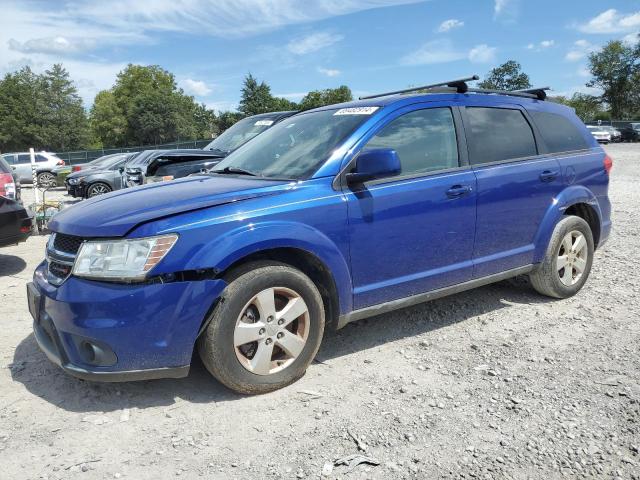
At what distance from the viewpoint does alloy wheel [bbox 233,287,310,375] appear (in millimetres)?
3020

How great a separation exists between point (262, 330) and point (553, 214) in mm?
2810

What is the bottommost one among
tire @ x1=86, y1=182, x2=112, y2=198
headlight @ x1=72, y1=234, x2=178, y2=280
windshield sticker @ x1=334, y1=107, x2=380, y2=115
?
tire @ x1=86, y1=182, x2=112, y2=198

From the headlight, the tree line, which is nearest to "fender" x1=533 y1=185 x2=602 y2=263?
the headlight

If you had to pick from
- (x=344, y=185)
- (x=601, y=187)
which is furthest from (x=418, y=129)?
(x=601, y=187)

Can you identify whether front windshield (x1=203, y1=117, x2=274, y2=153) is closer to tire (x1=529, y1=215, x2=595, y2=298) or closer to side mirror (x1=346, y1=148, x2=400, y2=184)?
tire (x1=529, y1=215, x2=595, y2=298)

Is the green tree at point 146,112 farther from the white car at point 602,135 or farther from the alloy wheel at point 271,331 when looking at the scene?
the alloy wheel at point 271,331

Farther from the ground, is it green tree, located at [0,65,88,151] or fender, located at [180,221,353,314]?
green tree, located at [0,65,88,151]

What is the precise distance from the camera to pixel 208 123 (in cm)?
9894

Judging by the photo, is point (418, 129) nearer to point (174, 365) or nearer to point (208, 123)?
point (174, 365)

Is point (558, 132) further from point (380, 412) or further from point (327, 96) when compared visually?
point (327, 96)

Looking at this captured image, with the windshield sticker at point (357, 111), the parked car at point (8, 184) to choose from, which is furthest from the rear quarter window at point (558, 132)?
the parked car at point (8, 184)

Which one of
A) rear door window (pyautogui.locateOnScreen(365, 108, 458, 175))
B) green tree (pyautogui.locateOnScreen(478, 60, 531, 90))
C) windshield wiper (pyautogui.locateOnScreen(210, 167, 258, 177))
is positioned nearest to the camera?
rear door window (pyautogui.locateOnScreen(365, 108, 458, 175))

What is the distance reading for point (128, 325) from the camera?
2.75 meters

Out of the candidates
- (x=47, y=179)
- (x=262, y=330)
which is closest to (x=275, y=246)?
(x=262, y=330)
